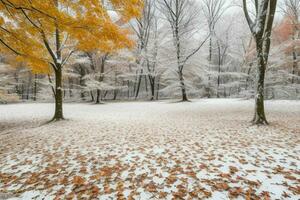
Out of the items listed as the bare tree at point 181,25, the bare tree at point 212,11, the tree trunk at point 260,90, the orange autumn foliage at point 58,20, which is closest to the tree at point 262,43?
the tree trunk at point 260,90

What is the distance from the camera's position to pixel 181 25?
68.1ft

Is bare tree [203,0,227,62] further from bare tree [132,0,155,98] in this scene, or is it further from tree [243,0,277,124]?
tree [243,0,277,124]

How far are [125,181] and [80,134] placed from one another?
13.7ft

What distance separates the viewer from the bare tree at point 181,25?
1981cm

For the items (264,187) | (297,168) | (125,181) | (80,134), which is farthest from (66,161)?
(297,168)

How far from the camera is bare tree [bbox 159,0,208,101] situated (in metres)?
19.8

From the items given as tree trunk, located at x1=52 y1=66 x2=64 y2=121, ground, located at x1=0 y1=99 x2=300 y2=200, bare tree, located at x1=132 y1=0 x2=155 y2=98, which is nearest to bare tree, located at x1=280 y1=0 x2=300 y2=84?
bare tree, located at x1=132 y1=0 x2=155 y2=98

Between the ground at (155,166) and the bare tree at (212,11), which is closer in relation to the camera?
the ground at (155,166)

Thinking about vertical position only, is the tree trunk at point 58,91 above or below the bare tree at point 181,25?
below

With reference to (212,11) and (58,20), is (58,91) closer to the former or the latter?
(58,20)

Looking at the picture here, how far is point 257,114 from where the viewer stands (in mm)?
7418

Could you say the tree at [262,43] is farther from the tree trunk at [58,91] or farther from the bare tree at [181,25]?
the bare tree at [181,25]

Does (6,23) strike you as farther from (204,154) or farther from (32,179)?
(204,154)

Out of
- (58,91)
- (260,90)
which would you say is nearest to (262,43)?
(260,90)
